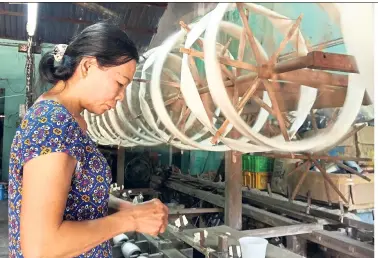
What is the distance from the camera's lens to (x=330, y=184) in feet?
9.97

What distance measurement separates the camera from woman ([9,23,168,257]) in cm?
68

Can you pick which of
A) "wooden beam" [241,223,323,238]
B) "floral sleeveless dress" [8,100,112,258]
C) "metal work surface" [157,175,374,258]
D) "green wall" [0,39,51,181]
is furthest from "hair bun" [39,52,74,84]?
"green wall" [0,39,51,181]

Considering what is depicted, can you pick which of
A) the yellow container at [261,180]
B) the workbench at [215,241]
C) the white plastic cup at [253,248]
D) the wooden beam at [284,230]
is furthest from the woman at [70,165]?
the yellow container at [261,180]

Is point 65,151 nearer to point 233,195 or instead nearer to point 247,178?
point 233,195

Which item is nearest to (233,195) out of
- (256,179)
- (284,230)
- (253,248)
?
(284,230)

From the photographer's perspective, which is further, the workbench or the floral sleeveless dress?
the workbench

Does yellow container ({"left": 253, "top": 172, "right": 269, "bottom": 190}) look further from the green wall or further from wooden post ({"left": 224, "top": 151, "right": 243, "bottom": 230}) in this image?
the green wall

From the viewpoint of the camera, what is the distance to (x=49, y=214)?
0.68 meters

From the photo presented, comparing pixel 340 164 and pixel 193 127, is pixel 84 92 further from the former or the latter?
pixel 340 164

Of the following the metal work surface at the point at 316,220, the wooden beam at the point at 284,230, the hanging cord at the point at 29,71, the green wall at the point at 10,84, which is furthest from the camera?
the green wall at the point at 10,84

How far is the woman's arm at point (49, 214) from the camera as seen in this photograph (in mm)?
673

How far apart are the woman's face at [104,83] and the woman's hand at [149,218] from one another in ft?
1.04

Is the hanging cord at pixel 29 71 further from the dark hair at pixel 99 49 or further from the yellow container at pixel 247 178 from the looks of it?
the dark hair at pixel 99 49

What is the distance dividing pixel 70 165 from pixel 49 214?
115mm
